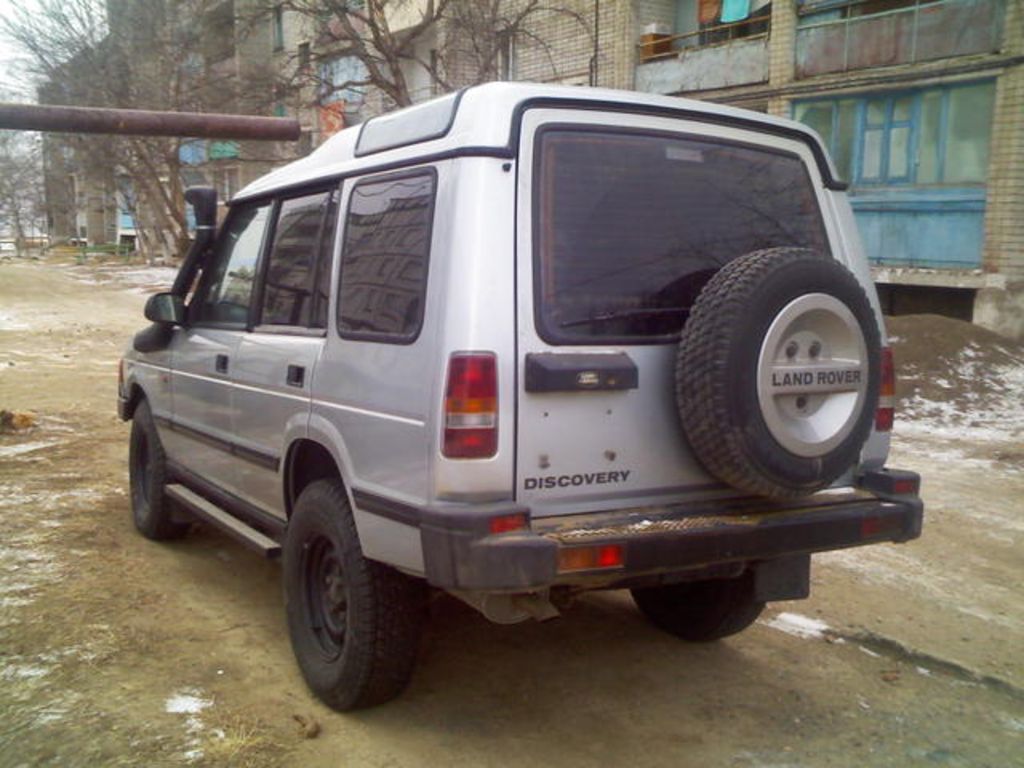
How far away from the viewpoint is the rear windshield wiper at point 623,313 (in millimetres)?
3035

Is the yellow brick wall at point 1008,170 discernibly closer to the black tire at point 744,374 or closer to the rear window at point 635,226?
the rear window at point 635,226

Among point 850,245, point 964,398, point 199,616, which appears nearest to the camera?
point 850,245

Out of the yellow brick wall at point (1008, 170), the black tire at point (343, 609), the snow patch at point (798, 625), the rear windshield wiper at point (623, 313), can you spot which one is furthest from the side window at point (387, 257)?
the yellow brick wall at point (1008, 170)

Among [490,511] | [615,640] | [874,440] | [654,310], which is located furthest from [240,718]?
[874,440]

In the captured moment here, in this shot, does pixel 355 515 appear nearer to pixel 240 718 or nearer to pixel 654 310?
pixel 240 718

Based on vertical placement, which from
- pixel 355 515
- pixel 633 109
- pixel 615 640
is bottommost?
pixel 615 640

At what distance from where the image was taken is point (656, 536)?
292 cm

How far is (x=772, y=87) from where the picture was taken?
16.3m

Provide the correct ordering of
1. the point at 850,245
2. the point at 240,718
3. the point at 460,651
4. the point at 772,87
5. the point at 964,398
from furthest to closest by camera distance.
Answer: the point at 772,87 < the point at 964,398 < the point at 460,651 < the point at 850,245 < the point at 240,718

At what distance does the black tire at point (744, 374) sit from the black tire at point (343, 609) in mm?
1136

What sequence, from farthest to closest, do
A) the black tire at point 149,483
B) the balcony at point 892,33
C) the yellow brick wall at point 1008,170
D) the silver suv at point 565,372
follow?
1. the balcony at point 892,33
2. the yellow brick wall at point 1008,170
3. the black tire at point 149,483
4. the silver suv at point 565,372

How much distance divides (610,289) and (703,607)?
1.67 metres

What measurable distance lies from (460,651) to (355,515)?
1161 mm

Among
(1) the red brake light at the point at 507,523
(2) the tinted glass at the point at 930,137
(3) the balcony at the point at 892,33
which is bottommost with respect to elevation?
(1) the red brake light at the point at 507,523
